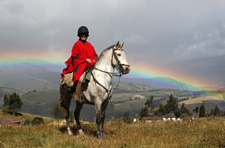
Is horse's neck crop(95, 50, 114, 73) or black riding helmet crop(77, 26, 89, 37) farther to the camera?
black riding helmet crop(77, 26, 89, 37)

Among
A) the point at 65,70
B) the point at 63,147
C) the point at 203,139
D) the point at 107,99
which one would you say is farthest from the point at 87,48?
the point at 203,139

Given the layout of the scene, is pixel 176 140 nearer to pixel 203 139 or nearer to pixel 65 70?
pixel 203 139

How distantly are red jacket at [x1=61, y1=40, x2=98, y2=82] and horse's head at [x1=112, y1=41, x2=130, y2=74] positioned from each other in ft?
4.23

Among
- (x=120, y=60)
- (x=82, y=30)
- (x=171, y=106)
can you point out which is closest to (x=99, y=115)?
(x=120, y=60)

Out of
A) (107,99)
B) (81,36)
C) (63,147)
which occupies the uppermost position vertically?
(81,36)

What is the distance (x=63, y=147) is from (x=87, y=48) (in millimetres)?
4655

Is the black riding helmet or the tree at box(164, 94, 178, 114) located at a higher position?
the black riding helmet

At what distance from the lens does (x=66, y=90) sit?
1048 cm

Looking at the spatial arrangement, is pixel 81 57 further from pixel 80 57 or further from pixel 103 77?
pixel 103 77

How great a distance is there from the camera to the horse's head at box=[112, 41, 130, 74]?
8.80 metres

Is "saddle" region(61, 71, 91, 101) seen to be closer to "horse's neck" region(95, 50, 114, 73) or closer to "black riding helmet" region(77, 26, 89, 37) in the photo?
"horse's neck" region(95, 50, 114, 73)

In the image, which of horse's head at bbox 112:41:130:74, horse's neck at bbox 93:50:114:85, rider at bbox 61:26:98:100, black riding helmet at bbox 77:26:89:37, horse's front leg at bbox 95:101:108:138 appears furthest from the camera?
black riding helmet at bbox 77:26:89:37

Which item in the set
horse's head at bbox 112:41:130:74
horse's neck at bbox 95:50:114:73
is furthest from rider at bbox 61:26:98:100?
horse's head at bbox 112:41:130:74

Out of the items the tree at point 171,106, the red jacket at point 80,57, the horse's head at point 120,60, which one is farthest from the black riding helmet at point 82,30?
the tree at point 171,106
